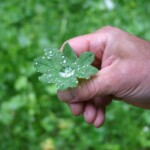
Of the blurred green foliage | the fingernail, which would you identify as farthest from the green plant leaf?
the blurred green foliage

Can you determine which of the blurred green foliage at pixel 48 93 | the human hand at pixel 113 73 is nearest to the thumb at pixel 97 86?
the human hand at pixel 113 73

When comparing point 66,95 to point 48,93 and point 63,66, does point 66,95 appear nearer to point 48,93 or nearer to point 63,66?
point 63,66

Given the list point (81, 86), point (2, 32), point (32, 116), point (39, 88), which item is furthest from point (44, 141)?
point (81, 86)

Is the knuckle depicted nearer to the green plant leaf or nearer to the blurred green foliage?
the green plant leaf

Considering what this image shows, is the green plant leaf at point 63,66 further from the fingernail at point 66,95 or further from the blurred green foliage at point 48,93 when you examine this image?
the blurred green foliage at point 48,93

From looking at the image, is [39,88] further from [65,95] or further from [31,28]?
[65,95]

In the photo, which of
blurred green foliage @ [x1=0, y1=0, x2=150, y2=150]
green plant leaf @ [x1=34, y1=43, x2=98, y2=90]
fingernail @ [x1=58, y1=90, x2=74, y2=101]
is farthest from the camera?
blurred green foliage @ [x1=0, y1=0, x2=150, y2=150]

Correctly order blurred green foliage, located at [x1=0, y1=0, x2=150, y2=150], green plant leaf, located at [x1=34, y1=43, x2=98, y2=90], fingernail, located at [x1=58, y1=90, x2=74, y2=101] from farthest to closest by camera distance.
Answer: blurred green foliage, located at [x1=0, y1=0, x2=150, y2=150], fingernail, located at [x1=58, y1=90, x2=74, y2=101], green plant leaf, located at [x1=34, y1=43, x2=98, y2=90]
